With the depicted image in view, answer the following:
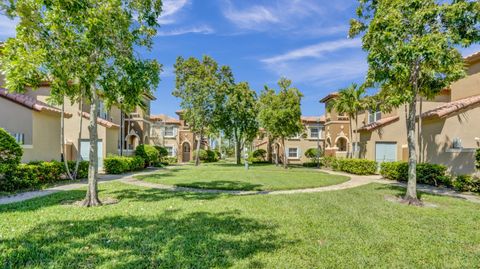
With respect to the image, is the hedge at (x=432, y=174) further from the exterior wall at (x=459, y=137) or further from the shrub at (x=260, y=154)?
the shrub at (x=260, y=154)

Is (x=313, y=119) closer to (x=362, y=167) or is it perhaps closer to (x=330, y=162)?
(x=330, y=162)

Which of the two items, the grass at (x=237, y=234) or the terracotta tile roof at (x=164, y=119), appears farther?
the terracotta tile roof at (x=164, y=119)

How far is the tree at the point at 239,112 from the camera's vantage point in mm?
31922

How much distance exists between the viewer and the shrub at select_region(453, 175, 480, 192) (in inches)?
499

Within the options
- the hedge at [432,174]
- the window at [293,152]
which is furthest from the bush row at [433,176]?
the window at [293,152]

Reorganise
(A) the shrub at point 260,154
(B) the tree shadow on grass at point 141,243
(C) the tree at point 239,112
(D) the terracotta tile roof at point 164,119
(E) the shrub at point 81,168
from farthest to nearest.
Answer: (A) the shrub at point 260,154 < (D) the terracotta tile roof at point 164,119 < (C) the tree at point 239,112 < (E) the shrub at point 81,168 < (B) the tree shadow on grass at point 141,243

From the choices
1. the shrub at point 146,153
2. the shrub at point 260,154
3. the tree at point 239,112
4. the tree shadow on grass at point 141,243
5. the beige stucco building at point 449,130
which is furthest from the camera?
the shrub at point 260,154

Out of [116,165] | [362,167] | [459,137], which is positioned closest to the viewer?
[459,137]

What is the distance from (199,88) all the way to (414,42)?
2411cm

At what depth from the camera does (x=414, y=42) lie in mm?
9070

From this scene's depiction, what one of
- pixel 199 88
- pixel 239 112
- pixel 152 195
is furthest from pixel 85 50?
pixel 239 112

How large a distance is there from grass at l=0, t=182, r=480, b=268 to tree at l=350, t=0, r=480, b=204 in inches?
147

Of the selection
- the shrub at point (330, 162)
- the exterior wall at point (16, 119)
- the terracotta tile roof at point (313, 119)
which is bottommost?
the shrub at point (330, 162)

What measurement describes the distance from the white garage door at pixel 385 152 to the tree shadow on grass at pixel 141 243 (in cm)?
1852
